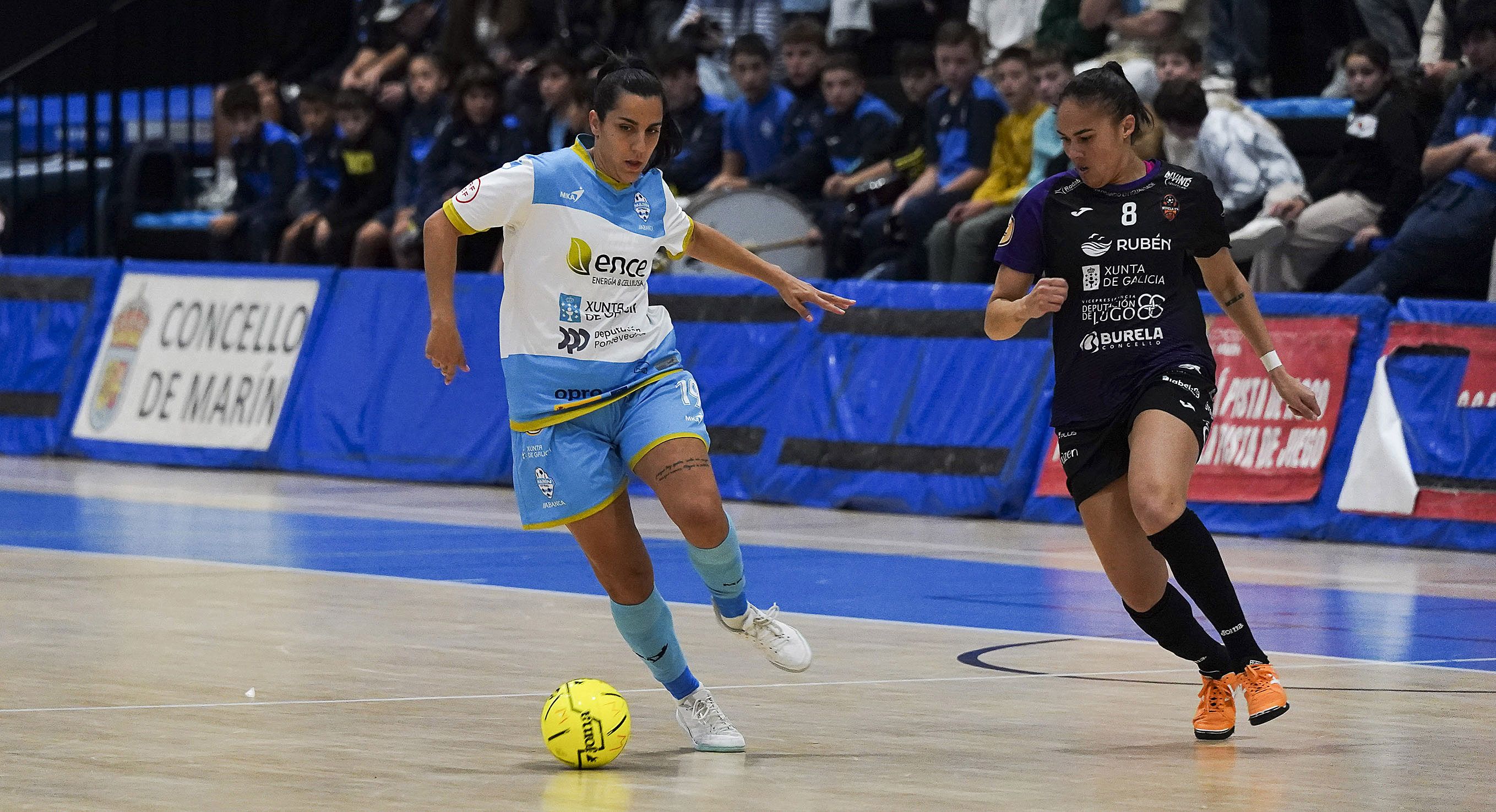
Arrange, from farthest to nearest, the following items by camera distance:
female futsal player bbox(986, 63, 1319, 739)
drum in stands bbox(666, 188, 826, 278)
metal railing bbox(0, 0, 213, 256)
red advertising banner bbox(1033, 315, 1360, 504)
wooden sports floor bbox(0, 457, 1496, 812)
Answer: metal railing bbox(0, 0, 213, 256) < drum in stands bbox(666, 188, 826, 278) < red advertising banner bbox(1033, 315, 1360, 504) < female futsal player bbox(986, 63, 1319, 739) < wooden sports floor bbox(0, 457, 1496, 812)

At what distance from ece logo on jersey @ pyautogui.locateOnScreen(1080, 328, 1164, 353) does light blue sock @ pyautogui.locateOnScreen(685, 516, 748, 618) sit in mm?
1344

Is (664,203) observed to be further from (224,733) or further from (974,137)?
(974,137)

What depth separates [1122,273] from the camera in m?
7.02

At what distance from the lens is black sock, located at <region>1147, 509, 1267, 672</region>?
679cm

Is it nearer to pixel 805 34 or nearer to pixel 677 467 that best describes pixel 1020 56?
pixel 805 34

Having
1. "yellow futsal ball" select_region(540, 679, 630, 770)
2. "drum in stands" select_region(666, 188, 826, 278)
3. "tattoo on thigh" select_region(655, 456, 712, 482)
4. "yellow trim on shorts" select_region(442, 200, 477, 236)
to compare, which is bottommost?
"drum in stands" select_region(666, 188, 826, 278)

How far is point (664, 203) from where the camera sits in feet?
22.9

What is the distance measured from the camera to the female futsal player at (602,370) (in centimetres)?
663

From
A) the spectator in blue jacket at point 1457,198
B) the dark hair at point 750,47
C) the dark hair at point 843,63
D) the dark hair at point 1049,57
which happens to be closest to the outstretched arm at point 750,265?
the spectator in blue jacket at point 1457,198

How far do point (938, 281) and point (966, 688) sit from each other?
7935mm

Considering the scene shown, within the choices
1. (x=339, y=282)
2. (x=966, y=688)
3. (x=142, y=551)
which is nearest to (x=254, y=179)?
(x=339, y=282)

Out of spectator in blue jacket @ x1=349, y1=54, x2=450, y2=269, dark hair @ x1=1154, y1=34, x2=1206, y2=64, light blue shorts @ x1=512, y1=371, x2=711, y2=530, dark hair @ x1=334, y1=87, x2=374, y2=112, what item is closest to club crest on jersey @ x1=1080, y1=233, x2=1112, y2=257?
light blue shorts @ x1=512, y1=371, x2=711, y2=530

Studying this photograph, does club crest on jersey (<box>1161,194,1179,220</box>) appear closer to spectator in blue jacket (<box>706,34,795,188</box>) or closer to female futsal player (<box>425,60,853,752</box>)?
female futsal player (<box>425,60,853,752</box>)

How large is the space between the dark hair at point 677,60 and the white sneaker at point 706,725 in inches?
429
